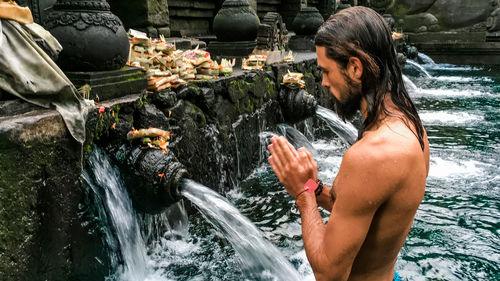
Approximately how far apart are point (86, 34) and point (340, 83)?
2653 millimetres

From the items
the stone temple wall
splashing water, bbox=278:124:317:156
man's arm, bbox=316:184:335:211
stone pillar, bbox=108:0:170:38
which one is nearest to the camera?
man's arm, bbox=316:184:335:211

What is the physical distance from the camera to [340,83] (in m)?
1.75

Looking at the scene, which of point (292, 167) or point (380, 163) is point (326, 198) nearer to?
point (292, 167)

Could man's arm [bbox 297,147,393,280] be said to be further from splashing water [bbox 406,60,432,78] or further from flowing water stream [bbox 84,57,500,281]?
splashing water [bbox 406,60,432,78]

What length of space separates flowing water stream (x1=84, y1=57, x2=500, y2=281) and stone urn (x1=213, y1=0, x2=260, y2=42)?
194cm

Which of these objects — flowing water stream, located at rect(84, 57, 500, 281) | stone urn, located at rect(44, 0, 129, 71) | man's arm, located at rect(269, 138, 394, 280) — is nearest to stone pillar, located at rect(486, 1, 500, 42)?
flowing water stream, located at rect(84, 57, 500, 281)

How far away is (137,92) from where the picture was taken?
163 inches

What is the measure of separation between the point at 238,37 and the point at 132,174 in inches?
181

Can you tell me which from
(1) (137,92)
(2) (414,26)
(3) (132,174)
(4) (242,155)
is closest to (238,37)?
(4) (242,155)

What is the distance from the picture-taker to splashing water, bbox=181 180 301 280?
3.67 meters

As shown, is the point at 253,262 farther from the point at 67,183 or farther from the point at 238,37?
the point at 238,37

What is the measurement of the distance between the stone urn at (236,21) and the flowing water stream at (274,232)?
6.36 feet

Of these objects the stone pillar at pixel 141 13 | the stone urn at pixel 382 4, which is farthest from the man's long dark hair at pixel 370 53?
the stone urn at pixel 382 4

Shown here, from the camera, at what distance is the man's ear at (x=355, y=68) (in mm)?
1655
